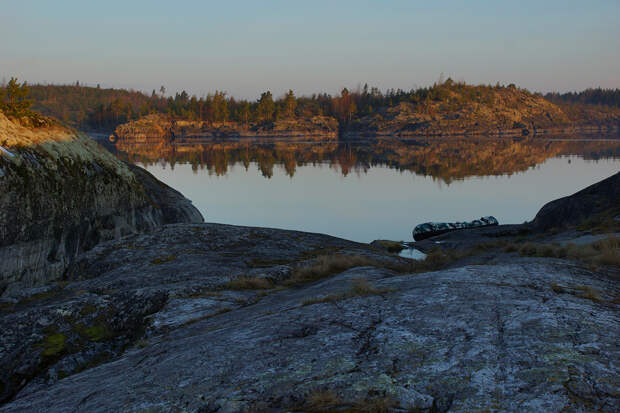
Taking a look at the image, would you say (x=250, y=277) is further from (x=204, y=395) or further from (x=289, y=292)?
(x=204, y=395)

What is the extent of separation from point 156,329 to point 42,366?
2.26m

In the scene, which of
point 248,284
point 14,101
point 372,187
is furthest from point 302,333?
point 372,187

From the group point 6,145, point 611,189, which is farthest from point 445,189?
point 6,145

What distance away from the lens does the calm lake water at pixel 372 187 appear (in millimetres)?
56688

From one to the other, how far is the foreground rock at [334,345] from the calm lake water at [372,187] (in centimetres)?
3637

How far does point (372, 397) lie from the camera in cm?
512

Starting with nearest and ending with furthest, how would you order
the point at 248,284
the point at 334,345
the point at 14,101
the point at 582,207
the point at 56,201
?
the point at 334,345
the point at 248,284
the point at 56,201
the point at 14,101
the point at 582,207

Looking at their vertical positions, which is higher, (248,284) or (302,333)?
(302,333)

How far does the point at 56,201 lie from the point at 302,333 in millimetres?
19062

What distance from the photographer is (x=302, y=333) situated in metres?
7.54

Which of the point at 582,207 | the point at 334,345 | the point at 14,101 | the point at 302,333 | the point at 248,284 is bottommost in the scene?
the point at 582,207

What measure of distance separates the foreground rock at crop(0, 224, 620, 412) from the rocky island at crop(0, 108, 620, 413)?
0.03 m

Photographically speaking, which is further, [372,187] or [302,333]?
[372,187]

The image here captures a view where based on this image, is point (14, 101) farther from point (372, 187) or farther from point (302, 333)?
point (372, 187)
